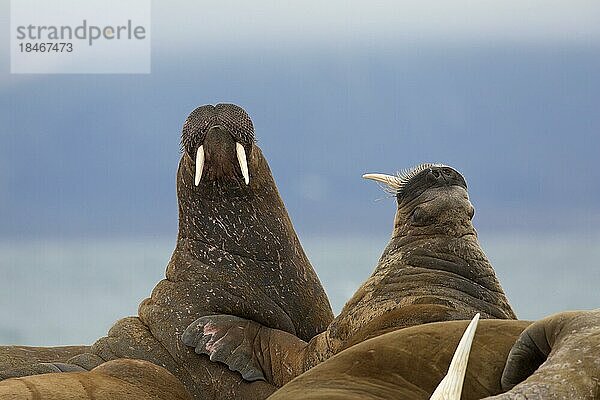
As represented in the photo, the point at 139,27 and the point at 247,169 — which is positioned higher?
the point at 139,27

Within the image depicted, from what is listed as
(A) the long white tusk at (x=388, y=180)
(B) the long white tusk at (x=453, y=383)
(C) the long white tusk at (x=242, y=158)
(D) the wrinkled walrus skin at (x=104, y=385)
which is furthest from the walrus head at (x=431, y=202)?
(B) the long white tusk at (x=453, y=383)

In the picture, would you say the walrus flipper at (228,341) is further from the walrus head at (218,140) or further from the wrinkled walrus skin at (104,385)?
the wrinkled walrus skin at (104,385)

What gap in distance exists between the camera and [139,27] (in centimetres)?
840

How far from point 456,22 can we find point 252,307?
20.2 feet

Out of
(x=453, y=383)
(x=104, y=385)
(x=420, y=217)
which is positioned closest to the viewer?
(x=453, y=383)

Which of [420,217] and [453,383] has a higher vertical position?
[420,217]

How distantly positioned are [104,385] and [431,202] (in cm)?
149

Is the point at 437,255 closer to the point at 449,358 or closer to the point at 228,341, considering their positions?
the point at 228,341

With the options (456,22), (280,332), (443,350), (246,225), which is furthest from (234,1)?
→ (443,350)

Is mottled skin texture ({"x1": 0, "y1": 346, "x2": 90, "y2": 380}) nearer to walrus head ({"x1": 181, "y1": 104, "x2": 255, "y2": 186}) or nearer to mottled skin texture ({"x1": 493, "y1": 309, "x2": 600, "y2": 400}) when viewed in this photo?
walrus head ({"x1": 181, "y1": 104, "x2": 255, "y2": 186})

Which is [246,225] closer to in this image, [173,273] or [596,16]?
[173,273]

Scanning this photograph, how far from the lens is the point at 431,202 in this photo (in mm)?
3736

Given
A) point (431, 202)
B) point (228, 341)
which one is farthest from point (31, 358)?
point (431, 202)

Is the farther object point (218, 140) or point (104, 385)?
point (218, 140)
